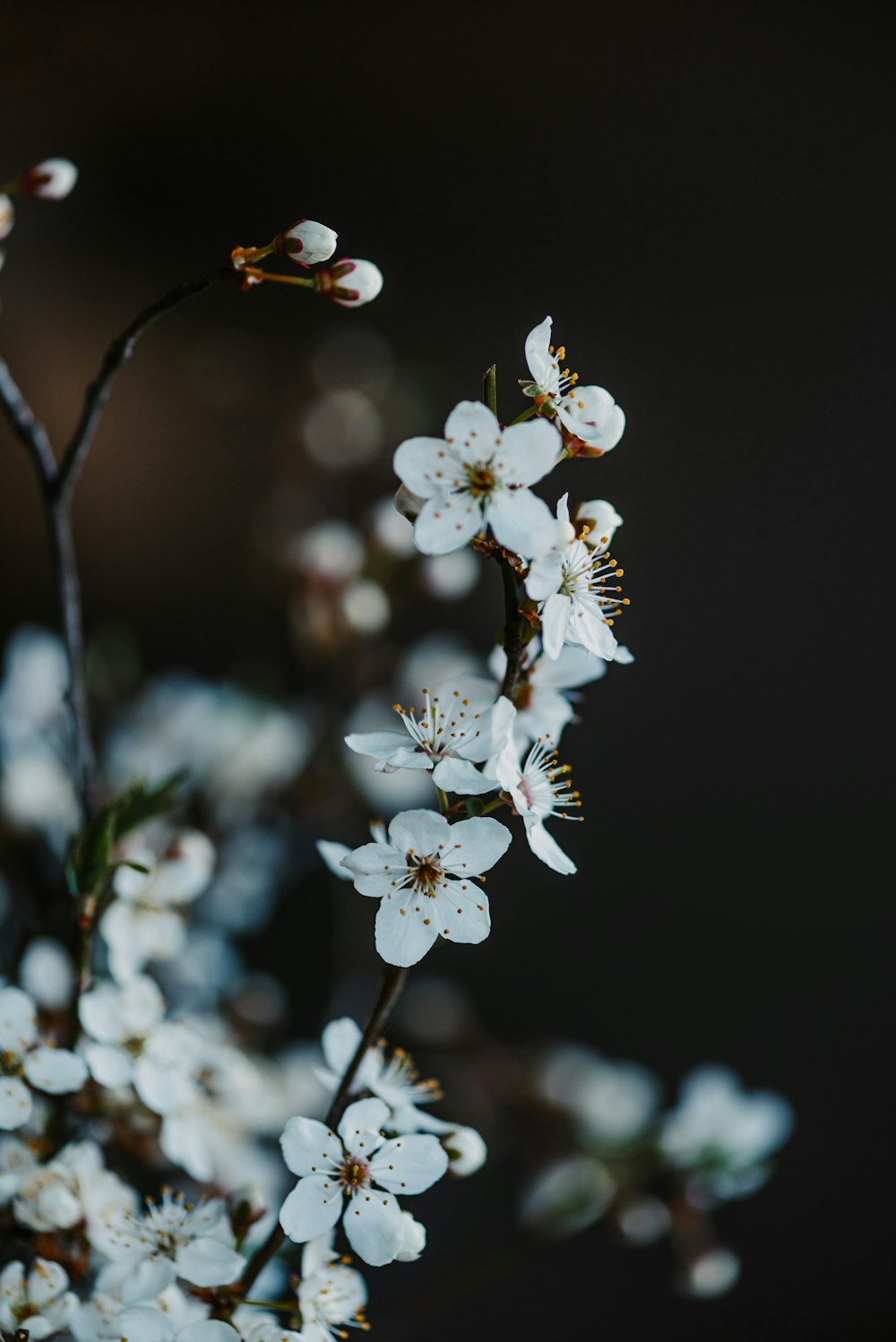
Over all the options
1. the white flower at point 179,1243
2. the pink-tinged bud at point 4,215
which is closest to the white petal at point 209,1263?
the white flower at point 179,1243

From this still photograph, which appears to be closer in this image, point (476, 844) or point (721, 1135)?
point (476, 844)

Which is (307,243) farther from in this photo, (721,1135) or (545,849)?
(721,1135)

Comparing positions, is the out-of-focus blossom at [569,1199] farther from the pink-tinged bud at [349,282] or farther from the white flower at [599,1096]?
the pink-tinged bud at [349,282]

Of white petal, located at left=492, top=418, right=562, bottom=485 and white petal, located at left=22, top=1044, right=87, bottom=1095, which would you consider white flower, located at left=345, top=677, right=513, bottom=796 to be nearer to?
white petal, located at left=492, top=418, right=562, bottom=485

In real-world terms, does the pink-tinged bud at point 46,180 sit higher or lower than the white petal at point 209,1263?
higher

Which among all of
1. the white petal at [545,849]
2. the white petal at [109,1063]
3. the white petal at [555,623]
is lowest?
the white petal at [109,1063]

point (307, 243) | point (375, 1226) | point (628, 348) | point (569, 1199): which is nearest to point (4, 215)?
Answer: point (307, 243)

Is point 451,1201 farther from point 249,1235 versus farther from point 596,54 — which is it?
point 596,54

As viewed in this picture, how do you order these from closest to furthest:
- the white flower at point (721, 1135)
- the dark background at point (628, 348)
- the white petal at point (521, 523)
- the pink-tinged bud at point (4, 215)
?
the white petal at point (521, 523)
the pink-tinged bud at point (4, 215)
the white flower at point (721, 1135)
the dark background at point (628, 348)
